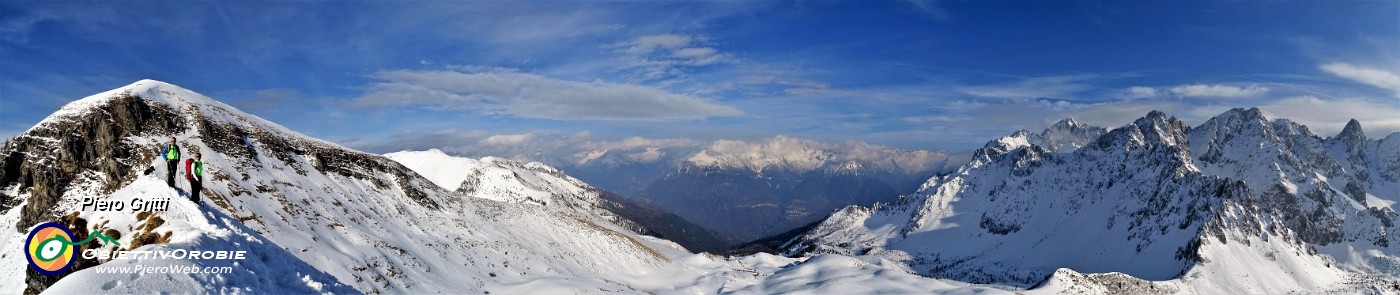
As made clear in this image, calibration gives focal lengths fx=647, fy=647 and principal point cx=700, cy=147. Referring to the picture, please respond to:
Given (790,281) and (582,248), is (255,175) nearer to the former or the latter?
(582,248)

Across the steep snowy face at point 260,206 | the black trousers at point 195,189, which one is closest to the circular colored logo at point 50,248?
the steep snowy face at point 260,206

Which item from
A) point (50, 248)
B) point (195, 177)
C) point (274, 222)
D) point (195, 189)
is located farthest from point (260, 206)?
point (50, 248)

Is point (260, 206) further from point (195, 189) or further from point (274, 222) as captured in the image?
point (195, 189)

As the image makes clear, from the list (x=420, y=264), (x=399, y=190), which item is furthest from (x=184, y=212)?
(x=399, y=190)

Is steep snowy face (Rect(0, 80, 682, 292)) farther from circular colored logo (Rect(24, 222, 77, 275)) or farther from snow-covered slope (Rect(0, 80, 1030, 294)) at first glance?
circular colored logo (Rect(24, 222, 77, 275))

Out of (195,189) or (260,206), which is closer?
(195,189)

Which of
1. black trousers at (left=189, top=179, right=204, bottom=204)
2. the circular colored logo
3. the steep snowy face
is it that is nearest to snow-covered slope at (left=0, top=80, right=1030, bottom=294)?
the steep snowy face
